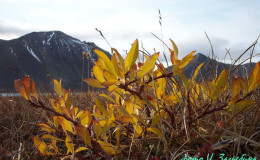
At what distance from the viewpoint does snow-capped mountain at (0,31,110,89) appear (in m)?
95.6

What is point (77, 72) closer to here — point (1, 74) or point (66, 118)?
point (1, 74)

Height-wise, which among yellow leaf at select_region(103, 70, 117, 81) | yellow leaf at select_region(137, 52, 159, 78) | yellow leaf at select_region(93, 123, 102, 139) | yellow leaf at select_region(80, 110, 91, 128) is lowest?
yellow leaf at select_region(93, 123, 102, 139)

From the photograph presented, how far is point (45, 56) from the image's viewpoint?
11312cm

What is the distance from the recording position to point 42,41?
116 metres

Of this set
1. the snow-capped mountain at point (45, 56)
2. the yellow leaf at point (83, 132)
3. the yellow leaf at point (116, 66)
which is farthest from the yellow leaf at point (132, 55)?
the snow-capped mountain at point (45, 56)

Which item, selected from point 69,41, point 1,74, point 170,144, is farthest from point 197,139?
point 69,41

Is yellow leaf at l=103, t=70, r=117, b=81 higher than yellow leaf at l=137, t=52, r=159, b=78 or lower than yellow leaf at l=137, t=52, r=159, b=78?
lower

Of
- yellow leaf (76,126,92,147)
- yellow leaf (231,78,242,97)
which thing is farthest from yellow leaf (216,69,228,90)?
yellow leaf (76,126,92,147)

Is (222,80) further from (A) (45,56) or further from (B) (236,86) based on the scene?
(A) (45,56)

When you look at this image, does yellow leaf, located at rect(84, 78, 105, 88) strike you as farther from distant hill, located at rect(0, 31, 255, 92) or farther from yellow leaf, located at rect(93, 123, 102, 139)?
distant hill, located at rect(0, 31, 255, 92)

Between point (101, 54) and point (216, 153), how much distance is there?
506 millimetres

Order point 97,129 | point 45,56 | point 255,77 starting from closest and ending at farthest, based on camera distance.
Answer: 1. point 255,77
2. point 97,129
3. point 45,56

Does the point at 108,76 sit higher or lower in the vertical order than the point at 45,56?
lower

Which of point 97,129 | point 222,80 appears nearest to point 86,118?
point 97,129
